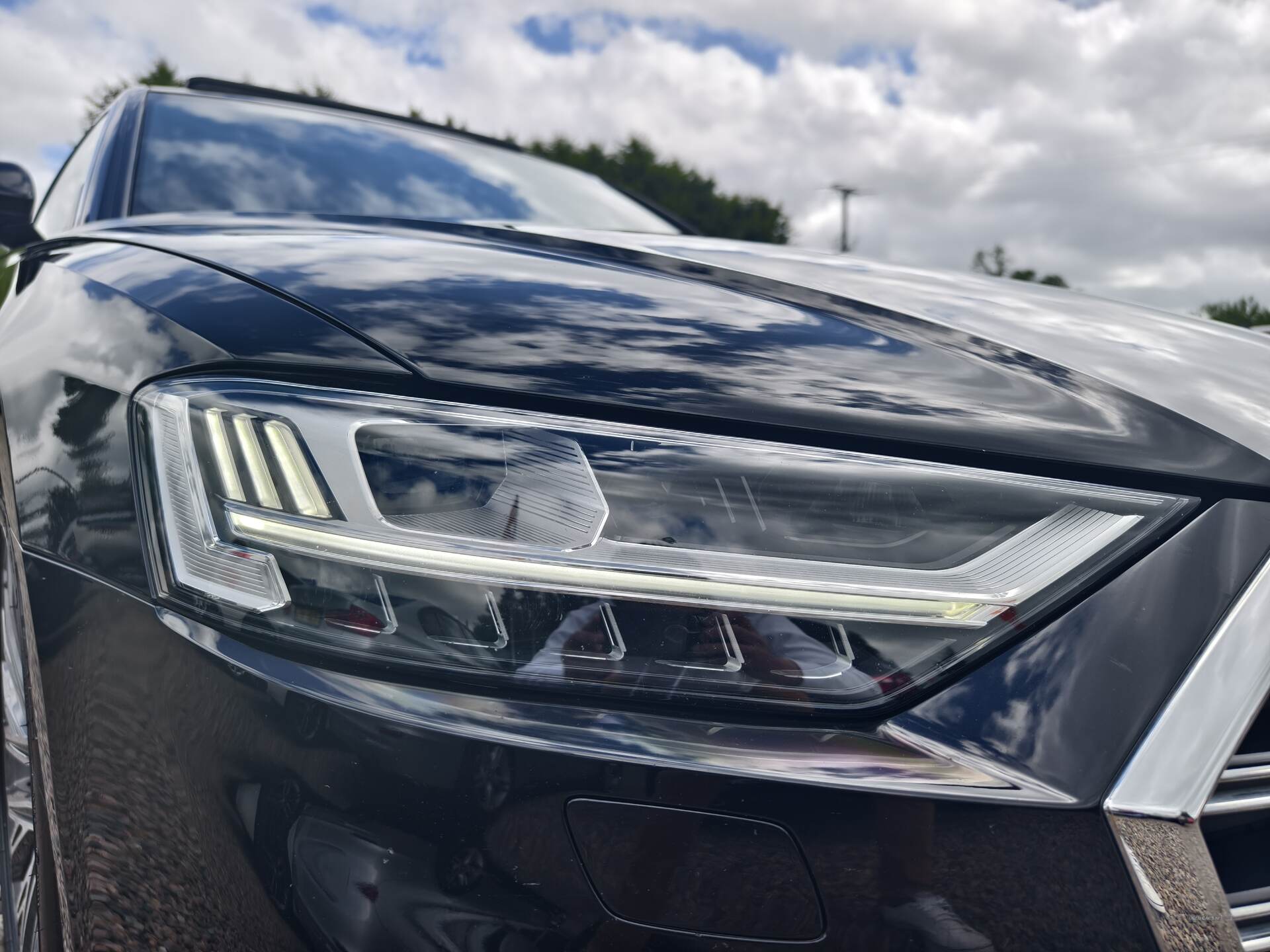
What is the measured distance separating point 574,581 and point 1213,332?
3.61ft

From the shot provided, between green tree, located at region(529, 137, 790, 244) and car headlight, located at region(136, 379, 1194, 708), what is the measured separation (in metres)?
20.9

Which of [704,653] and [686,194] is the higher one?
[686,194]

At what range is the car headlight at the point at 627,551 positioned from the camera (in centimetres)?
82

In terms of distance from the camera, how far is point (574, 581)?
0.83 metres

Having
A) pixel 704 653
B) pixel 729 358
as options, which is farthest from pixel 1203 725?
pixel 729 358

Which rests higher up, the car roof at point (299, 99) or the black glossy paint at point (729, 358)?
the car roof at point (299, 99)

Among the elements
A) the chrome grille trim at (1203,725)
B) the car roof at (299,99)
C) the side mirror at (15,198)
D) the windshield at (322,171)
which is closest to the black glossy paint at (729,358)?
the chrome grille trim at (1203,725)

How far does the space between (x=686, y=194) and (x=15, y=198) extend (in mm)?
20256

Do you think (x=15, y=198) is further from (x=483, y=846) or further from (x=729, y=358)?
(x=483, y=846)

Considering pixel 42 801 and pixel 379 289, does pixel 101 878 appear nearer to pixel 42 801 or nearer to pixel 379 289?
pixel 42 801

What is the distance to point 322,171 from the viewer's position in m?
2.46

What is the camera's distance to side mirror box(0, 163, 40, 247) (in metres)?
2.51

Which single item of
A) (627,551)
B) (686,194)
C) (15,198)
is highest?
(686,194)

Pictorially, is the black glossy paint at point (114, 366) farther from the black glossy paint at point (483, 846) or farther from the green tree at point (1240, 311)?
the green tree at point (1240, 311)
